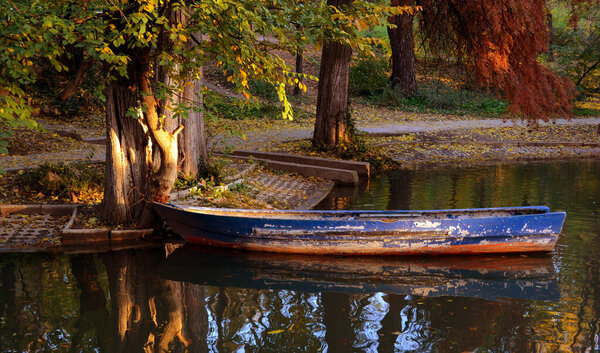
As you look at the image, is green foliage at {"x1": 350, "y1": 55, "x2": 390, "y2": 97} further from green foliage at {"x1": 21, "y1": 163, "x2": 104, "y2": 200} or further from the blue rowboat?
the blue rowboat

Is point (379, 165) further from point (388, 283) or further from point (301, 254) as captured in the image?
point (388, 283)

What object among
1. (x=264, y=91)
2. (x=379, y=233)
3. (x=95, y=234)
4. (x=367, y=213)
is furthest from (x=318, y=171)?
(x=264, y=91)

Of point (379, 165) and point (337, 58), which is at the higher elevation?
point (337, 58)

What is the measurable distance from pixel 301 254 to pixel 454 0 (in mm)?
6458

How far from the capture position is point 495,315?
6.94 m

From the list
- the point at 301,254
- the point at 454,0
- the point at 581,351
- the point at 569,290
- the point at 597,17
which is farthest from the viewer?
the point at 597,17

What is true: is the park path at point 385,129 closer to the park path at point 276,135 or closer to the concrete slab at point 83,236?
the park path at point 276,135

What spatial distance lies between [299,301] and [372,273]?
A: 1519 millimetres

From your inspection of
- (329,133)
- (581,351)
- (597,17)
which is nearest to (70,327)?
(581,351)

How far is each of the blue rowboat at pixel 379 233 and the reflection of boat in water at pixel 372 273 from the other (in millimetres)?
158

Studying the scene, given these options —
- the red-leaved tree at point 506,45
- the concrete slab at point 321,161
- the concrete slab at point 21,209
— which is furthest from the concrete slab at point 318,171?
the concrete slab at point 21,209

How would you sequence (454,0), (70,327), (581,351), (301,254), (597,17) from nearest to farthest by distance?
1. (581,351)
2. (70,327)
3. (301,254)
4. (454,0)
5. (597,17)

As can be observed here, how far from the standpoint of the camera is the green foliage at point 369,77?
2839cm

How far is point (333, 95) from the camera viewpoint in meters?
16.0
